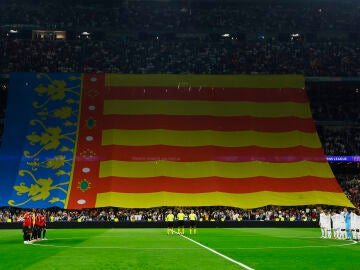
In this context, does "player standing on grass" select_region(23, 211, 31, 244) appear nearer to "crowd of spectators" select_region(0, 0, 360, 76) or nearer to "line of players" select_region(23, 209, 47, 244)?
"line of players" select_region(23, 209, 47, 244)

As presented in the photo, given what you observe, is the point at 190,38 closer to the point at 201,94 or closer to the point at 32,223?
the point at 201,94

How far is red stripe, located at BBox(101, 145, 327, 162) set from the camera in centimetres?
5241

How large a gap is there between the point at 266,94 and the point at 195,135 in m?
9.37

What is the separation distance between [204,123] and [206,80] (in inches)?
228

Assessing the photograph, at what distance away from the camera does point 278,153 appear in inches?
2082

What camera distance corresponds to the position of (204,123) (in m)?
55.0

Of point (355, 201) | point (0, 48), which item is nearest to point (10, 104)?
point (0, 48)

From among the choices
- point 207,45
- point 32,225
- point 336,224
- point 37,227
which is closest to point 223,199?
point 336,224

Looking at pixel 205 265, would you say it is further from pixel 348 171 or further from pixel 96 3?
pixel 96 3

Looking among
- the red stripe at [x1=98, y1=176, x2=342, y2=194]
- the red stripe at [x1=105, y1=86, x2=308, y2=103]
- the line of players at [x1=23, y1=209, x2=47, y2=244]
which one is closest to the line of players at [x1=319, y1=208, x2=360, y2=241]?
the red stripe at [x1=98, y1=176, x2=342, y2=194]

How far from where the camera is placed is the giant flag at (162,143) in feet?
161

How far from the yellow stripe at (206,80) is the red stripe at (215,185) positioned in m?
12.0

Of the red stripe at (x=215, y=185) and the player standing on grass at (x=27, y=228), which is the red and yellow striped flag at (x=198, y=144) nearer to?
the red stripe at (x=215, y=185)

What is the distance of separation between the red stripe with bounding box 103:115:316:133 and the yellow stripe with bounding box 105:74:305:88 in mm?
4382
